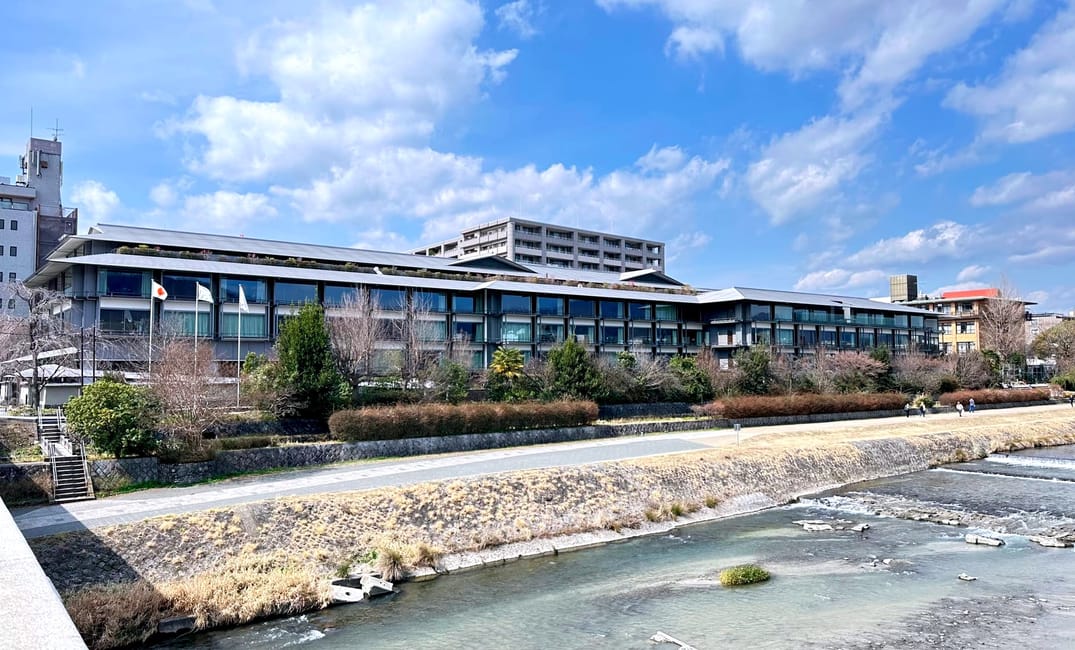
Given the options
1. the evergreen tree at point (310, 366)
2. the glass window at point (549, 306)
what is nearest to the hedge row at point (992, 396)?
the glass window at point (549, 306)

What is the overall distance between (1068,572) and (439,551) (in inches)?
723

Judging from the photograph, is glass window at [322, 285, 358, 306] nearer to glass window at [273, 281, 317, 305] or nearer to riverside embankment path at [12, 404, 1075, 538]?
glass window at [273, 281, 317, 305]

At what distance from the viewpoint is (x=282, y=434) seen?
32438 mm

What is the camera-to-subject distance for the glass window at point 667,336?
219 ft

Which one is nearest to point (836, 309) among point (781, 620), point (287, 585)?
point (781, 620)

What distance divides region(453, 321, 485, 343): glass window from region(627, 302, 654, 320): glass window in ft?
50.4

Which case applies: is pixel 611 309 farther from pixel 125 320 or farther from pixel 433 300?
pixel 125 320

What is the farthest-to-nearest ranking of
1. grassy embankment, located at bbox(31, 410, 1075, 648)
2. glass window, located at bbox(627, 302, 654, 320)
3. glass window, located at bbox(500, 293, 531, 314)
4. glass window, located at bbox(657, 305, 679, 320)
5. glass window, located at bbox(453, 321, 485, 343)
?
glass window, located at bbox(657, 305, 679, 320) < glass window, located at bbox(627, 302, 654, 320) < glass window, located at bbox(500, 293, 531, 314) < glass window, located at bbox(453, 321, 485, 343) < grassy embankment, located at bbox(31, 410, 1075, 648)

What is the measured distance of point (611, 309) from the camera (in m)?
63.4

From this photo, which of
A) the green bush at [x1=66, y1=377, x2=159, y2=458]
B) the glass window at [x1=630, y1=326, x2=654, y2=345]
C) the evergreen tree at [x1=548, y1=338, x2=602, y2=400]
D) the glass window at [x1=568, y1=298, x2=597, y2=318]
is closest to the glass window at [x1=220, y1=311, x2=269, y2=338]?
the green bush at [x1=66, y1=377, x2=159, y2=458]

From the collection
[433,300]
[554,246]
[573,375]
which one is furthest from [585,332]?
[554,246]

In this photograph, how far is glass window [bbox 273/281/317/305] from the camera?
48.1 meters

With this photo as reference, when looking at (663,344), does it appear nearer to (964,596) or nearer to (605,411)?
(605,411)

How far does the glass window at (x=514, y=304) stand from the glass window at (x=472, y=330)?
239cm
